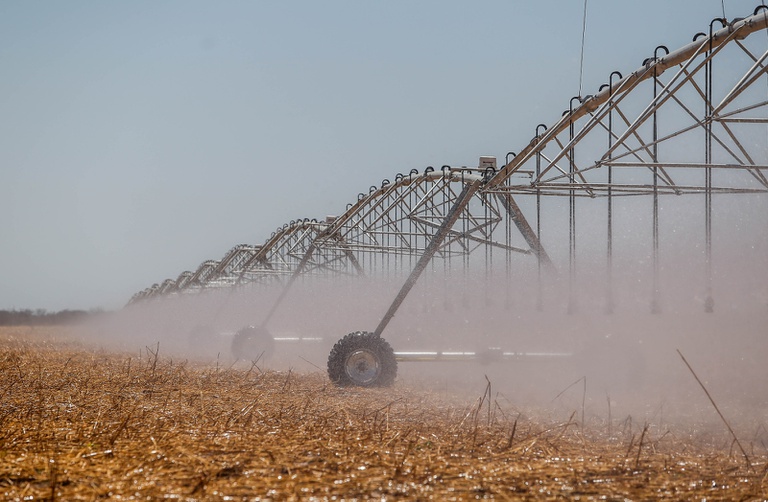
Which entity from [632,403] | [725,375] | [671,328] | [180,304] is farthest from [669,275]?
[180,304]

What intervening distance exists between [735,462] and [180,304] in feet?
157

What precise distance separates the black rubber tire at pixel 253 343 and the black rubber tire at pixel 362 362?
10.0 metres

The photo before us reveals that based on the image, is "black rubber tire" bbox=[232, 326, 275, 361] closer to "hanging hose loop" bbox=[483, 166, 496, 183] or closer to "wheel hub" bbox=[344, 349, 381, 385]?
"wheel hub" bbox=[344, 349, 381, 385]

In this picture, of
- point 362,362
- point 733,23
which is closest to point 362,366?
point 362,362

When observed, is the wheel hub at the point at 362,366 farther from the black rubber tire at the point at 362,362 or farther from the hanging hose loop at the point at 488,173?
the hanging hose loop at the point at 488,173

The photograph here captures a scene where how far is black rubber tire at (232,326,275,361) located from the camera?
23.3m

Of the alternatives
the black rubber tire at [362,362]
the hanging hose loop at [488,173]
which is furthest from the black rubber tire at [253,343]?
the hanging hose loop at [488,173]

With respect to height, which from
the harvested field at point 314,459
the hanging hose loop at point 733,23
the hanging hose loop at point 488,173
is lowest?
the harvested field at point 314,459

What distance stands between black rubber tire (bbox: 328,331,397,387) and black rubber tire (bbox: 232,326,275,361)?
10015 millimetres

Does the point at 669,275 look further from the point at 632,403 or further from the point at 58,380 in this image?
the point at 58,380

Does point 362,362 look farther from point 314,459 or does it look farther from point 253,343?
point 253,343

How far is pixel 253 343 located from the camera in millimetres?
23469

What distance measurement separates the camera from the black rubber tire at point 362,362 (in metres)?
13.5

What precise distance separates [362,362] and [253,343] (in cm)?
1046
